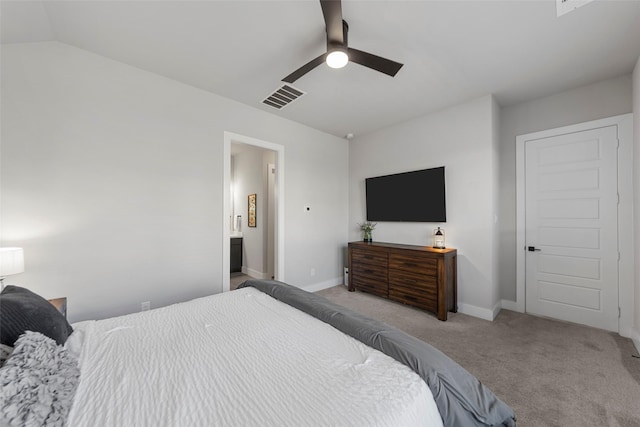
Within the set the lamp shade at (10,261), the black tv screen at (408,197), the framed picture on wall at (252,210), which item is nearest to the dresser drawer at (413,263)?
the black tv screen at (408,197)

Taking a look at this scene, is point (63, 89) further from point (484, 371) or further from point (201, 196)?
point (484, 371)

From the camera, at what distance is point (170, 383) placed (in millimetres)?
957

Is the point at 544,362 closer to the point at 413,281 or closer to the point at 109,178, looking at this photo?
the point at 413,281

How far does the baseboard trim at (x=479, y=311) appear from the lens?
298cm

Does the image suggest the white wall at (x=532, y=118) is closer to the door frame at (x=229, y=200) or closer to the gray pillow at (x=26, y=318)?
the door frame at (x=229, y=200)

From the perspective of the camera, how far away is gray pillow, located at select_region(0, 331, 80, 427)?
69 centimetres

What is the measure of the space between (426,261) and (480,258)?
0.66 meters

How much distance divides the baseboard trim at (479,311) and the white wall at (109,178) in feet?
10.2

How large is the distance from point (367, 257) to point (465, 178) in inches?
68.2

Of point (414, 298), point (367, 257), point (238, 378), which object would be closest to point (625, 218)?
point (414, 298)

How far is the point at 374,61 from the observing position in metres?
1.89

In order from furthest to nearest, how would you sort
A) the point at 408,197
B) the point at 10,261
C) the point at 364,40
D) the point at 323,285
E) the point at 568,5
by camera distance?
the point at 323,285
the point at 408,197
the point at 364,40
the point at 568,5
the point at 10,261

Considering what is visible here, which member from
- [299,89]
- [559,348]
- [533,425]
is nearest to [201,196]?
[299,89]

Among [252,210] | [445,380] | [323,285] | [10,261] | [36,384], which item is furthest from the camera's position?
[252,210]
